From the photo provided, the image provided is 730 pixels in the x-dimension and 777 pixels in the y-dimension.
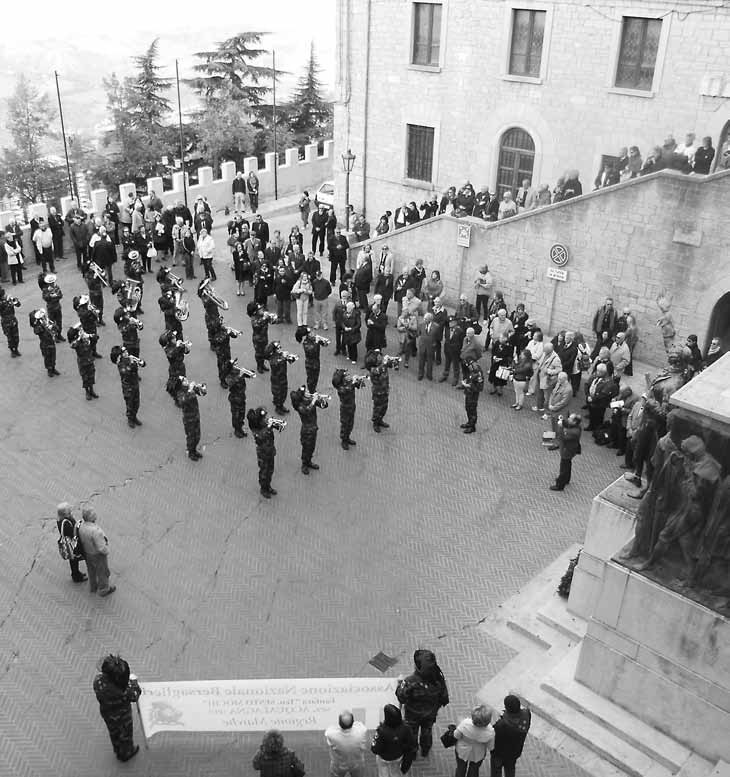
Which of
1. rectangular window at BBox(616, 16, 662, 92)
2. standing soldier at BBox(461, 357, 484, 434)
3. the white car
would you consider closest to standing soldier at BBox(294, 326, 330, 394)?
standing soldier at BBox(461, 357, 484, 434)

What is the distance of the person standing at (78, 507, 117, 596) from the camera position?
11.5 m

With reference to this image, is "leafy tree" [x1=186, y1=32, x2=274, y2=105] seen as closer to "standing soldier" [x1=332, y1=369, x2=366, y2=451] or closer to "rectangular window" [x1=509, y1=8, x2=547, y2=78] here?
"rectangular window" [x1=509, y1=8, x2=547, y2=78]

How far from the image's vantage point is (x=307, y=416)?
47.8 ft

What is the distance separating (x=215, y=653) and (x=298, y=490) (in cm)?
395

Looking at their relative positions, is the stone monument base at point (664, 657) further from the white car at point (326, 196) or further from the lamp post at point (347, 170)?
the white car at point (326, 196)

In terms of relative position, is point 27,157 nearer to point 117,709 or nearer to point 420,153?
point 420,153

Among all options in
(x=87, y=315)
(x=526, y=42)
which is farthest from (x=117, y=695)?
(x=526, y=42)

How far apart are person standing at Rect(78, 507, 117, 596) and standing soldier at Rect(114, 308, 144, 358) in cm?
716

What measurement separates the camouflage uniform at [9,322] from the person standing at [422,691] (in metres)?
13.4

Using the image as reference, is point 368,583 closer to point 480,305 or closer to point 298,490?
point 298,490

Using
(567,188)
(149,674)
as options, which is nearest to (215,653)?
(149,674)

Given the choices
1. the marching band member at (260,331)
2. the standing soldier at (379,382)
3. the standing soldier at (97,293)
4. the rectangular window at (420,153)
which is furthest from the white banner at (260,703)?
the rectangular window at (420,153)

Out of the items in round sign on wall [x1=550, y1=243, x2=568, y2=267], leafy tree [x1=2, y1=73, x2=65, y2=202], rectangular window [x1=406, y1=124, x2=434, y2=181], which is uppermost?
rectangular window [x1=406, y1=124, x2=434, y2=181]

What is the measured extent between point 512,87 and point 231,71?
22527mm
